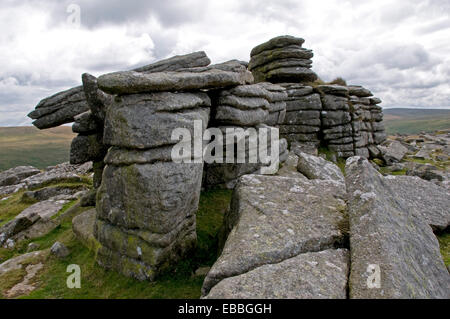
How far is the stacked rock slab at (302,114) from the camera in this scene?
103 feet

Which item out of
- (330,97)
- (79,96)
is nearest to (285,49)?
(330,97)

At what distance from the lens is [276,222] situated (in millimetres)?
9055

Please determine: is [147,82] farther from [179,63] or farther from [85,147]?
[179,63]

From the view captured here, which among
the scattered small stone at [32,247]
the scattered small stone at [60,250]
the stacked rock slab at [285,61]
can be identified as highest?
the stacked rock slab at [285,61]

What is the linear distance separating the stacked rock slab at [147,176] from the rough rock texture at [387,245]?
21.2 ft

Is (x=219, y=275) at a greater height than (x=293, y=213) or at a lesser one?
lesser

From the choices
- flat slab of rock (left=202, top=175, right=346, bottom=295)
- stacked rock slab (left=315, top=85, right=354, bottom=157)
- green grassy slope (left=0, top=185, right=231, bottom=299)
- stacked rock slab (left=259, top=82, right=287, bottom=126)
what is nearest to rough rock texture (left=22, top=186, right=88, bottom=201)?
green grassy slope (left=0, top=185, right=231, bottom=299)

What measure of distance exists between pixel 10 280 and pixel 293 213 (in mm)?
12431

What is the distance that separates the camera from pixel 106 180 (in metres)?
12.3

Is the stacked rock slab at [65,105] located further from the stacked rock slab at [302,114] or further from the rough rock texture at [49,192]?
the stacked rock slab at [302,114]

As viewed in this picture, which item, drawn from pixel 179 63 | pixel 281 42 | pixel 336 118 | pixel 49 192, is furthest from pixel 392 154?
pixel 49 192

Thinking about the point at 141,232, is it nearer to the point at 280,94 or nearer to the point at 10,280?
the point at 10,280

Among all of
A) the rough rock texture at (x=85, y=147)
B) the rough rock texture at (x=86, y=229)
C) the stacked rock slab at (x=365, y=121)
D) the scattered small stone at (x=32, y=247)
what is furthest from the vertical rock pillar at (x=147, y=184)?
the stacked rock slab at (x=365, y=121)

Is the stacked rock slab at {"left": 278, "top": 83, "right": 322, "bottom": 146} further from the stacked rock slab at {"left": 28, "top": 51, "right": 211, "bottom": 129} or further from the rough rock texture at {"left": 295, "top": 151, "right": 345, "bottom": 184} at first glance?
the stacked rock slab at {"left": 28, "top": 51, "right": 211, "bottom": 129}
